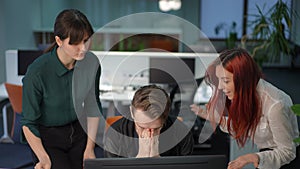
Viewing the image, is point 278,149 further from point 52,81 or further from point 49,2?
point 49,2

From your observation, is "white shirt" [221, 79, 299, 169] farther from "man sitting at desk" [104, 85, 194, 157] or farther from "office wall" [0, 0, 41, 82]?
"office wall" [0, 0, 41, 82]

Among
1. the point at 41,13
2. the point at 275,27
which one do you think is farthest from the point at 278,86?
the point at 41,13

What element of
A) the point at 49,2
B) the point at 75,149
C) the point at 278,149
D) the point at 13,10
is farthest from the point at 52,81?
the point at 49,2

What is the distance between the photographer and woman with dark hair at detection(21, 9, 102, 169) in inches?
71.2

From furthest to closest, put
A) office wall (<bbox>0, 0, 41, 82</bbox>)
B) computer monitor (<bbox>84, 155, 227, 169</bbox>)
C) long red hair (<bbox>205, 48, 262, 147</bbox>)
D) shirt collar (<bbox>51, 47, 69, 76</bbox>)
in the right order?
office wall (<bbox>0, 0, 41, 82</bbox>), shirt collar (<bbox>51, 47, 69, 76</bbox>), long red hair (<bbox>205, 48, 262, 147</bbox>), computer monitor (<bbox>84, 155, 227, 169</bbox>)

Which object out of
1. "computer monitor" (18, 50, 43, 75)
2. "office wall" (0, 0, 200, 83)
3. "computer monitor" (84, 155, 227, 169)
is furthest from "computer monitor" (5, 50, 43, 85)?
"computer monitor" (84, 155, 227, 169)

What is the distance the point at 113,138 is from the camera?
69.2 inches

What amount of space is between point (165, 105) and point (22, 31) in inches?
283

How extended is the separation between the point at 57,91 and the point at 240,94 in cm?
84

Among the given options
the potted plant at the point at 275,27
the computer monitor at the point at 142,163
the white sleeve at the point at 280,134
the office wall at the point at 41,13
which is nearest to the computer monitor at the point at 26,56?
the potted plant at the point at 275,27

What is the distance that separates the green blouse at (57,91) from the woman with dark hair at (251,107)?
18.5 inches

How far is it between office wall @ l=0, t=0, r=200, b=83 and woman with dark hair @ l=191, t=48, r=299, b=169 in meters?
5.69

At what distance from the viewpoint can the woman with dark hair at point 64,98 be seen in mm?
1808

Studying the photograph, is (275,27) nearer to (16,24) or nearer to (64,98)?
(64,98)
